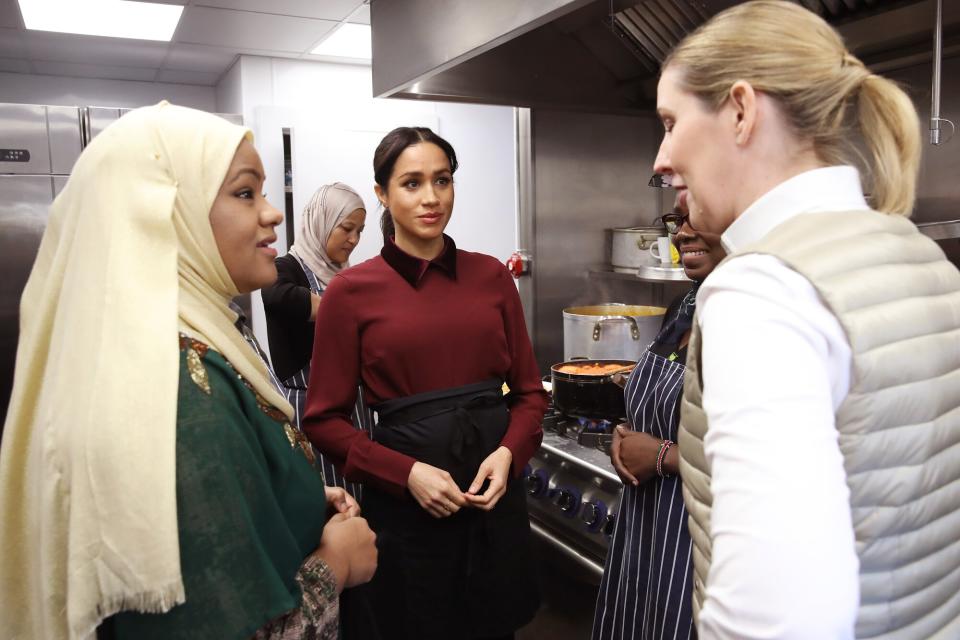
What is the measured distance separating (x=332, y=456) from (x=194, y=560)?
2.33 ft

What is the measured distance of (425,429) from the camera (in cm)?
145

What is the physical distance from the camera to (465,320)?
1496 millimetres

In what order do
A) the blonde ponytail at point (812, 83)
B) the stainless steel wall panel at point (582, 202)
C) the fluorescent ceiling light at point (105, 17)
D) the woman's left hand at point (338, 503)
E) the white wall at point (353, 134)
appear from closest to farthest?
the blonde ponytail at point (812, 83) → the woman's left hand at point (338, 503) → the stainless steel wall panel at point (582, 202) → the fluorescent ceiling light at point (105, 17) → the white wall at point (353, 134)

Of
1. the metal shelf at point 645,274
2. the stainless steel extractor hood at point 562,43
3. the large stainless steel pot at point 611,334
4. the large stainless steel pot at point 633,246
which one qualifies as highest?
the stainless steel extractor hood at point 562,43

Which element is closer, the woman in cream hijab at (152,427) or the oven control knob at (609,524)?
the woman in cream hijab at (152,427)

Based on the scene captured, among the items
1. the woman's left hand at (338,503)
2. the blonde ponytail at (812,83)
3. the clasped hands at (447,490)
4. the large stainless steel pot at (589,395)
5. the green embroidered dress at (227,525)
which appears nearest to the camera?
the blonde ponytail at (812,83)

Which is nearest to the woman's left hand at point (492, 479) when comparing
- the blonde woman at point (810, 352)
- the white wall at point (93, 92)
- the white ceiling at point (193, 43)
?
the blonde woman at point (810, 352)

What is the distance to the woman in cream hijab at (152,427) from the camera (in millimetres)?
753

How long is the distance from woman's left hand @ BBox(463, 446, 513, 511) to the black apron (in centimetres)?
3

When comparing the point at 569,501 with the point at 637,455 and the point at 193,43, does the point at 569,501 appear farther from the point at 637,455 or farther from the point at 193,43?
the point at 193,43

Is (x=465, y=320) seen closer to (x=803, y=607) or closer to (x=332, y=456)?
(x=332, y=456)

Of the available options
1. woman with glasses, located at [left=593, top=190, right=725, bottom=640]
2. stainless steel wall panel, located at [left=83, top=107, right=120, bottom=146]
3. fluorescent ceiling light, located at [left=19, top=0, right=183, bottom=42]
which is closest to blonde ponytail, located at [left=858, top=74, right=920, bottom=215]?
woman with glasses, located at [left=593, top=190, right=725, bottom=640]

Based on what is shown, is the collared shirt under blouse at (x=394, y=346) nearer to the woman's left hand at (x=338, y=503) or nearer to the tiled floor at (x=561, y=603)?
the woman's left hand at (x=338, y=503)

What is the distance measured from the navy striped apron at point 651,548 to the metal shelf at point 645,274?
719mm
